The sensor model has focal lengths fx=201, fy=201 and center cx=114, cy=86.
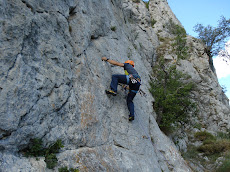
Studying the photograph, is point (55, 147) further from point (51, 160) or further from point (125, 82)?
point (125, 82)

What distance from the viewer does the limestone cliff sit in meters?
4.05

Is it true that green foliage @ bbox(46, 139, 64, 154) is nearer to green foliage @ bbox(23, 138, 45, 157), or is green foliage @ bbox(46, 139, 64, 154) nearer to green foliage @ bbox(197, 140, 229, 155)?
green foliage @ bbox(23, 138, 45, 157)

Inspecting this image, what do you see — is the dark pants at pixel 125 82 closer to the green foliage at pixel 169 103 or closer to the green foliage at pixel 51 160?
the green foliage at pixel 51 160

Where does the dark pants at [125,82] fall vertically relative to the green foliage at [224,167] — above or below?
above

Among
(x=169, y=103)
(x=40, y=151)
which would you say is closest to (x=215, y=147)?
(x=169, y=103)

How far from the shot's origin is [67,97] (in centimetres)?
534

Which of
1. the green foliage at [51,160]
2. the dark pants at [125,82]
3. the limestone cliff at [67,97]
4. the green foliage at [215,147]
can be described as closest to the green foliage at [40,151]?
the green foliage at [51,160]

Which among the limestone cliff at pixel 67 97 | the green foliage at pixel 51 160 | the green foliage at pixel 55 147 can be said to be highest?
the limestone cliff at pixel 67 97

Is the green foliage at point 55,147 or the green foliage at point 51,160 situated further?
the green foliage at point 55,147

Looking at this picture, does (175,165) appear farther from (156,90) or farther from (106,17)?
(106,17)

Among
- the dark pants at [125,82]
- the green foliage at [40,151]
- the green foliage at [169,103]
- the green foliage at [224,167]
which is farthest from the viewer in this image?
the green foliage at [169,103]

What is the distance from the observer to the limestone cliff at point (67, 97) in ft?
13.3

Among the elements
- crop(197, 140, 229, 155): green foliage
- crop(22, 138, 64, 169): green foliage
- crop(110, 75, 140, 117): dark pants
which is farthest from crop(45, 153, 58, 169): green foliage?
crop(197, 140, 229, 155): green foliage

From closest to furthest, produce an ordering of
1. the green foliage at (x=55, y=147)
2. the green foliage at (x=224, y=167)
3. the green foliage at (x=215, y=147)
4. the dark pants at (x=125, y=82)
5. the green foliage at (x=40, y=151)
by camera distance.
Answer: the green foliage at (x=40, y=151) → the green foliage at (x=55, y=147) → the dark pants at (x=125, y=82) → the green foliage at (x=224, y=167) → the green foliage at (x=215, y=147)
